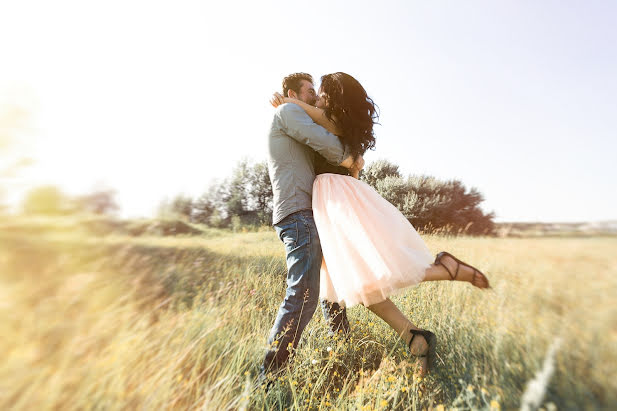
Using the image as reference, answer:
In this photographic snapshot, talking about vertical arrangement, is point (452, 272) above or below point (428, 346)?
above

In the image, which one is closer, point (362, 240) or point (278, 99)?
point (362, 240)

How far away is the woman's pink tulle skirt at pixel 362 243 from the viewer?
1814 mm

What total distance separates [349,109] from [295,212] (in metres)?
0.88

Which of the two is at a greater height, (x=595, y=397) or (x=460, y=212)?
(x=460, y=212)

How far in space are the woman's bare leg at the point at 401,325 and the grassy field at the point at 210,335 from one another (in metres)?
0.17

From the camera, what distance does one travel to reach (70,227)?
104cm

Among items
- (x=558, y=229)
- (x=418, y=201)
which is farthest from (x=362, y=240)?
(x=418, y=201)

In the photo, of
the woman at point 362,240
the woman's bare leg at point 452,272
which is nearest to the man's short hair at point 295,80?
the woman at point 362,240

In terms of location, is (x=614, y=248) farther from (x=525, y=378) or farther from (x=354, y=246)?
(x=354, y=246)

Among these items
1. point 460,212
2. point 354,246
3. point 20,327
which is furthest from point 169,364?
point 460,212

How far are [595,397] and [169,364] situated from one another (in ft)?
5.48

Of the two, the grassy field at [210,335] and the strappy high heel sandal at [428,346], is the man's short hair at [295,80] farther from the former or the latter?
the strappy high heel sandal at [428,346]

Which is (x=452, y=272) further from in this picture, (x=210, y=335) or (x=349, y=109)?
(x=210, y=335)

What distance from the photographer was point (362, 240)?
1.92m
